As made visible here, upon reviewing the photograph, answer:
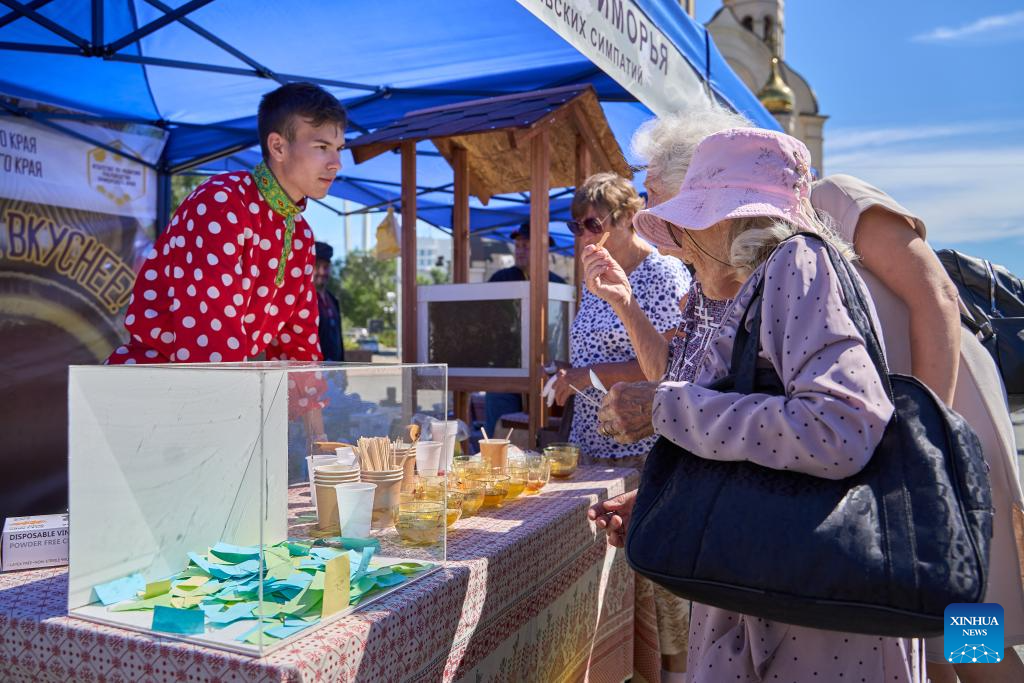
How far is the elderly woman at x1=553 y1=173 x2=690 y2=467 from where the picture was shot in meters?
2.39

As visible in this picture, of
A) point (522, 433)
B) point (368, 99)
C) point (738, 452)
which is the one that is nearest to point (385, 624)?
point (738, 452)

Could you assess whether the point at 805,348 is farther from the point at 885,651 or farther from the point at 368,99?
the point at 368,99

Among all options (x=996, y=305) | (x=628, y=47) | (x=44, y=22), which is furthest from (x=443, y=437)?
(x=44, y=22)

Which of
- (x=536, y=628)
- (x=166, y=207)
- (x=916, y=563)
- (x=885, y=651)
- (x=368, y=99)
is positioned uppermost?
(x=368, y=99)

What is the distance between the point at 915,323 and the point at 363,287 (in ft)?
159

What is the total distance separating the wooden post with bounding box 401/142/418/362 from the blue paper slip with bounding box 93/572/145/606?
220 centimetres

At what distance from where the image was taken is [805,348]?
0.97 metres

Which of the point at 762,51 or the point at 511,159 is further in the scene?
the point at 762,51

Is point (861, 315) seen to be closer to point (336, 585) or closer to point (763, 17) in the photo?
point (336, 585)

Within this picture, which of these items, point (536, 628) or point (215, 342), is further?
point (215, 342)

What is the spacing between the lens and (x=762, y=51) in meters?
20.9

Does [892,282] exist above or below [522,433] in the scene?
above

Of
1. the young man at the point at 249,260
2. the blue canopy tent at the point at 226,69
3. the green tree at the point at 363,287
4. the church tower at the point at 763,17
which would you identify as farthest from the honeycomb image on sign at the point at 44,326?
the green tree at the point at 363,287

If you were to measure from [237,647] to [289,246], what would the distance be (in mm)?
1451
